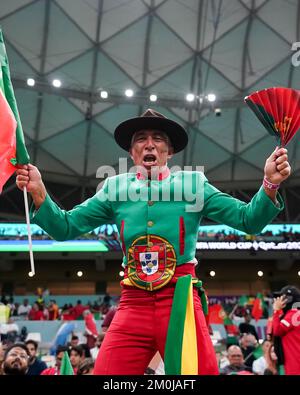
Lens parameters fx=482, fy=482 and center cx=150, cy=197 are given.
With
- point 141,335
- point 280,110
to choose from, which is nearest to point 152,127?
point 280,110

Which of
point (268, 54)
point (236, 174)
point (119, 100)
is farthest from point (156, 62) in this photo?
point (236, 174)

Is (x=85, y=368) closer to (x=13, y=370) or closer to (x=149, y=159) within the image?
(x=13, y=370)

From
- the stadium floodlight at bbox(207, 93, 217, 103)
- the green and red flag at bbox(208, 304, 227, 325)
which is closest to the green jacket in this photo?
the green and red flag at bbox(208, 304, 227, 325)

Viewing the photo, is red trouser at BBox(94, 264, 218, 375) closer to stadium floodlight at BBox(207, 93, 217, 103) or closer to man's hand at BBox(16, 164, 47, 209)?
man's hand at BBox(16, 164, 47, 209)

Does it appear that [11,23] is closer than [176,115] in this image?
Yes

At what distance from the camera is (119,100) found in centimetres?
2042

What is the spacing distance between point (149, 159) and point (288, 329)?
2.75 m

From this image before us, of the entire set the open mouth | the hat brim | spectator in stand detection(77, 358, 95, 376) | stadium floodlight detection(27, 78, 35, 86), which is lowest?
spectator in stand detection(77, 358, 95, 376)

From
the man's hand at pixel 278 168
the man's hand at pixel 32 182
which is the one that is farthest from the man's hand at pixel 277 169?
the man's hand at pixel 32 182

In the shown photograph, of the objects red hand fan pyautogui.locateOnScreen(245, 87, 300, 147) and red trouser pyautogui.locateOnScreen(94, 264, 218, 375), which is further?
red hand fan pyautogui.locateOnScreen(245, 87, 300, 147)

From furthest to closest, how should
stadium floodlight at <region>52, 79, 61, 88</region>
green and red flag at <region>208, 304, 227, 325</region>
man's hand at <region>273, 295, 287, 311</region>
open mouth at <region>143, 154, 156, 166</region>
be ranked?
stadium floodlight at <region>52, 79, 61, 88</region> < green and red flag at <region>208, 304, 227, 325</region> < man's hand at <region>273, 295, 287, 311</region> < open mouth at <region>143, 154, 156, 166</region>

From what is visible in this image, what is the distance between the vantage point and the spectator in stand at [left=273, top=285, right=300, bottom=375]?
184 inches
